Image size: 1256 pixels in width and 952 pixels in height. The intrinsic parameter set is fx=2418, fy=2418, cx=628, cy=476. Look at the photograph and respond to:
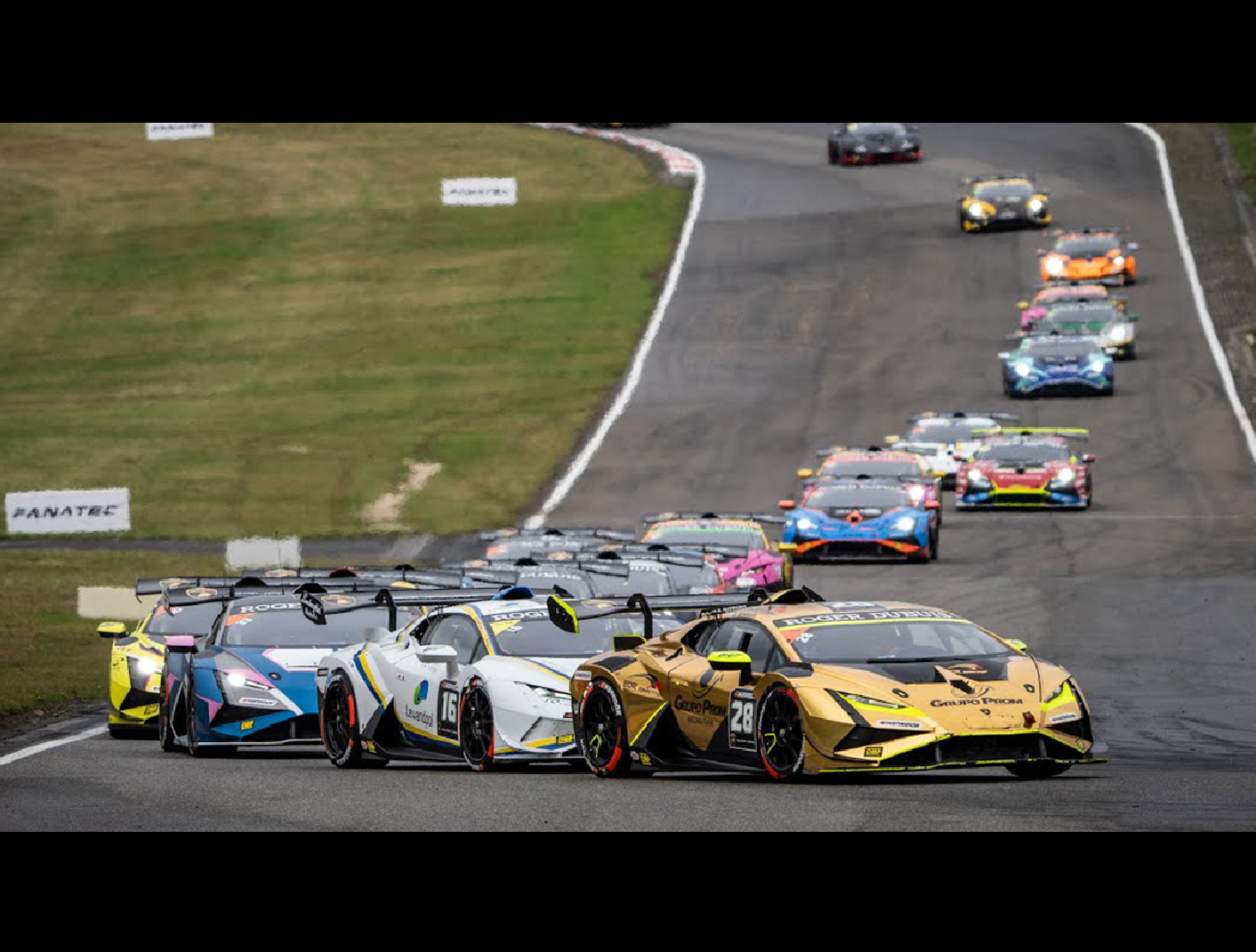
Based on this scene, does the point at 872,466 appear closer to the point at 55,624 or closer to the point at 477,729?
the point at 55,624

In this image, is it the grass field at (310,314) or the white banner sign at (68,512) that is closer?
the white banner sign at (68,512)

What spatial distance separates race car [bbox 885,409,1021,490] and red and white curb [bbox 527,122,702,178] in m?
32.7

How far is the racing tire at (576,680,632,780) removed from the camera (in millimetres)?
15680

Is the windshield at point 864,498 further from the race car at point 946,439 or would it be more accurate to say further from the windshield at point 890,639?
the windshield at point 890,639

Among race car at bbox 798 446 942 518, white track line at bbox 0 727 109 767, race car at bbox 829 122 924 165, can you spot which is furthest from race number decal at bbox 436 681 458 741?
race car at bbox 829 122 924 165

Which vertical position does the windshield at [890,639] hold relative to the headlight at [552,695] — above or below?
above

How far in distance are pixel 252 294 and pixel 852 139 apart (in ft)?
62.3

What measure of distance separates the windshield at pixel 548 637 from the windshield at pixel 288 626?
7.11 ft

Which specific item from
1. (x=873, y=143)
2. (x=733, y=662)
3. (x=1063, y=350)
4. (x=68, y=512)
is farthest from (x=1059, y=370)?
(x=733, y=662)

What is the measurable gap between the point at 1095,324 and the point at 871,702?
3815 centimetres

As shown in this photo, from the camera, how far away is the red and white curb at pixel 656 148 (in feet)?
247

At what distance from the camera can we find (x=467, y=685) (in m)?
16.4

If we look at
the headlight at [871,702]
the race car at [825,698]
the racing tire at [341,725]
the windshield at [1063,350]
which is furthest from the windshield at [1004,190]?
the headlight at [871,702]
